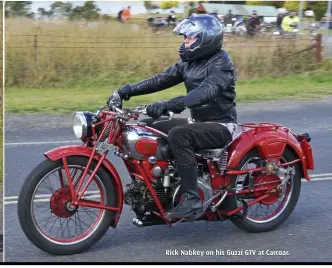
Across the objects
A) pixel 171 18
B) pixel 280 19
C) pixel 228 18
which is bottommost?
pixel 280 19

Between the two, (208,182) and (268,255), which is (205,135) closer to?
(208,182)

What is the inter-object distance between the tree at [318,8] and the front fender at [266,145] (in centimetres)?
1481

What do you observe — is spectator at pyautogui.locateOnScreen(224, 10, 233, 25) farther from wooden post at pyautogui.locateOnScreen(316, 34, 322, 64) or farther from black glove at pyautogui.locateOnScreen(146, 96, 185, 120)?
black glove at pyautogui.locateOnScreen(146, 96, 185, 120)

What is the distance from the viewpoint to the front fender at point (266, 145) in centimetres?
519

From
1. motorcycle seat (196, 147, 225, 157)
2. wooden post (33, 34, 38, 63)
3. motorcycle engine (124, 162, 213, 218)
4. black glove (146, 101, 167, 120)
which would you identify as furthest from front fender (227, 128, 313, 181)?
wooden post (33, 34, 38, 63)

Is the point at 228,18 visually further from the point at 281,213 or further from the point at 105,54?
the point at 281,213

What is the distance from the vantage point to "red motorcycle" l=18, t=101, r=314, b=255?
4715mm

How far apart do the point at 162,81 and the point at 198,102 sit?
0.70m

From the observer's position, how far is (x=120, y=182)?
492 centimetres

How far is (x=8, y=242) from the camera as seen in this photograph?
5.17m

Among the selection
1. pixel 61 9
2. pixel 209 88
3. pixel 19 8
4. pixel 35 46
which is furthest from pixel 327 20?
pixel 209 88

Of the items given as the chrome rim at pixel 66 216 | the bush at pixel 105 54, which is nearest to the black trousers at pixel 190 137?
the chrome rim at pixel 66 216

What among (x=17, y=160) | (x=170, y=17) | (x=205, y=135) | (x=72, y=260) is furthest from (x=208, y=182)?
(x=170, y=17)

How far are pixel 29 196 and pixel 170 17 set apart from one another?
12.5 m
